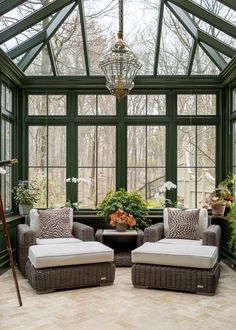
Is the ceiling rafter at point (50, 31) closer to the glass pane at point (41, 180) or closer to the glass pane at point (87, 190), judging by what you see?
the glass pane at point (41, 180)

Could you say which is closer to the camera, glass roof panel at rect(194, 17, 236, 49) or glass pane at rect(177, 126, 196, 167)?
glass roof panel at rect(194, 17, 236, 49)

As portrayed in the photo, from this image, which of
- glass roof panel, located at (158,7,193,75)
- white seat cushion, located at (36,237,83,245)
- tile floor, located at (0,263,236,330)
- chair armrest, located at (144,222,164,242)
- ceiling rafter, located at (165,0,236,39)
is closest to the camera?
tile floor, located at (0,263,236,330)

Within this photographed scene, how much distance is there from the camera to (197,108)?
23.5ft

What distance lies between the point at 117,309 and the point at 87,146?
3.47 meters

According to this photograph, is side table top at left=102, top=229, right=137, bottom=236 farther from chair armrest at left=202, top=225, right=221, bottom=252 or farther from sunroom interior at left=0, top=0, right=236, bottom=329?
chair armrest at left=202, top=225, right=221, bottom=252

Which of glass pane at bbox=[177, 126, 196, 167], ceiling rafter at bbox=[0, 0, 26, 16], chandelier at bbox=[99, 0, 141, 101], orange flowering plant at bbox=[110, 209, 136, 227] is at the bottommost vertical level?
orange flowering plant at bbox=[110, 209, 136, 227]

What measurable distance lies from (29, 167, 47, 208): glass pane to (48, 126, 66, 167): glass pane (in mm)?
204

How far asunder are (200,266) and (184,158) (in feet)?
8.68

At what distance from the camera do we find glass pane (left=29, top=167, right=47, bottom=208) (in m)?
7.09

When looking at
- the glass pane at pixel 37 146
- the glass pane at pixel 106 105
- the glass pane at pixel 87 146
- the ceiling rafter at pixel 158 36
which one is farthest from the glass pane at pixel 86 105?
the ceiling rafter at pixel 158 36

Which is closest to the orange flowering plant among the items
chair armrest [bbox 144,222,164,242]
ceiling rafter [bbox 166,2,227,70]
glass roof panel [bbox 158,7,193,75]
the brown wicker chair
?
chair armrest [bbox 144,222,164,242]

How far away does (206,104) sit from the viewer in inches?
283

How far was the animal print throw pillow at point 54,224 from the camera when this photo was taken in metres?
5.92

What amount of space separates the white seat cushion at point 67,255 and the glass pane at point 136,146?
2.24 meters
